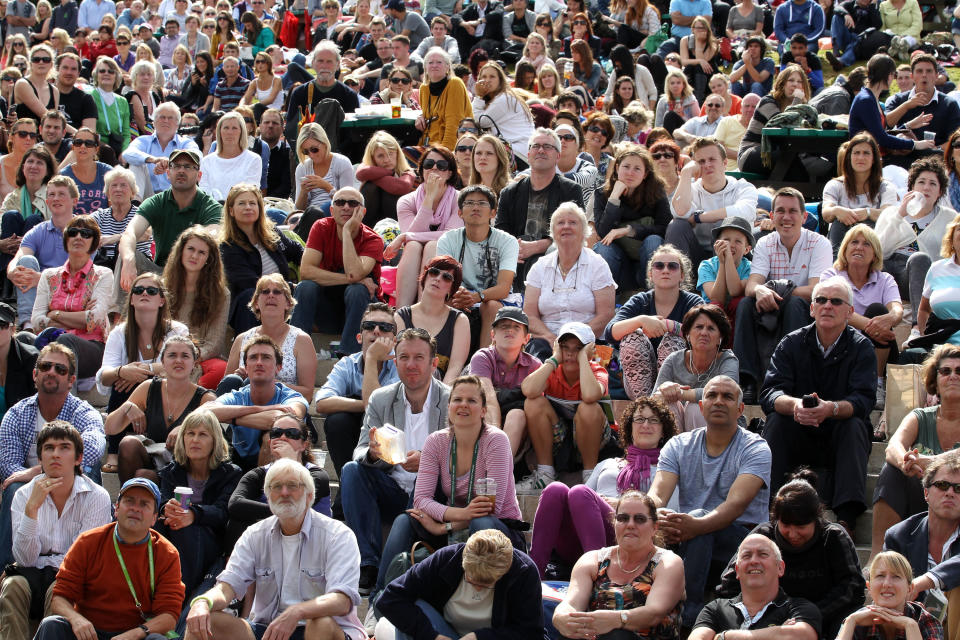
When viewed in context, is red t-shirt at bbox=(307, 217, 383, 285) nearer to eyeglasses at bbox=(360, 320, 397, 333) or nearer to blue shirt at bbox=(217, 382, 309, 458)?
eyeglasses at bbox=(360, 320, 397, 333)

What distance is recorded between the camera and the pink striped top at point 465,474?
678 cm

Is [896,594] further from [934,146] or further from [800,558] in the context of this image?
[934,146]

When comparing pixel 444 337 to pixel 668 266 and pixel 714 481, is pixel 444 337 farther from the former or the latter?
pixel 714 481

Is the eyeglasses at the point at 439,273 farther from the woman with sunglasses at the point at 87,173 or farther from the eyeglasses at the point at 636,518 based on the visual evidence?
the woman with sunglasses at the point at 87,173

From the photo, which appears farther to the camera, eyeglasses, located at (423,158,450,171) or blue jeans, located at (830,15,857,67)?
blue jeans, located at (830,15,857,67)

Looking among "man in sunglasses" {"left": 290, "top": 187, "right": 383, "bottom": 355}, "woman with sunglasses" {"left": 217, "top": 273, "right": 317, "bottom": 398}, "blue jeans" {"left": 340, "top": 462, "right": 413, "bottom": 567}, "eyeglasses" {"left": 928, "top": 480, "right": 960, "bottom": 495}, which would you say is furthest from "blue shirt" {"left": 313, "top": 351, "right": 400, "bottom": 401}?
"eyeglasses" {"left": 928, "top": 480, "right": 960, "bottom": 495}

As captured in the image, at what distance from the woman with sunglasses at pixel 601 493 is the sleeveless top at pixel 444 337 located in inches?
50.2

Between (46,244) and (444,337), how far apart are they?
128 inches

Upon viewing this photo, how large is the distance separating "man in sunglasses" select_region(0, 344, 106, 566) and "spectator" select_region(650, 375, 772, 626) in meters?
3.04

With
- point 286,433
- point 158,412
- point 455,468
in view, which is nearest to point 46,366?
point 158,412

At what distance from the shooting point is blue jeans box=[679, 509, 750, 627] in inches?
254

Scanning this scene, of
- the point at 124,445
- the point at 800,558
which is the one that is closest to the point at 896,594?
the point at 800,558

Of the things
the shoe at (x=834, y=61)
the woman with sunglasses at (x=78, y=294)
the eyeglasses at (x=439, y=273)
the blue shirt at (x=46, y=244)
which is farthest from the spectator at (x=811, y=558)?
the shoe at (x=834, y=61)

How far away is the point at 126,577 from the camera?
648 centimetres
